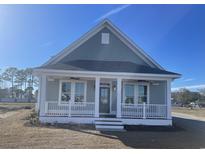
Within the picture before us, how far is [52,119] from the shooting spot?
12.0 metres

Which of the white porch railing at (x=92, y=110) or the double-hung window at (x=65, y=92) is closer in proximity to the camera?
the white porch railing at (x=92, y=110)

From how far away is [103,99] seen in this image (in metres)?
14.2

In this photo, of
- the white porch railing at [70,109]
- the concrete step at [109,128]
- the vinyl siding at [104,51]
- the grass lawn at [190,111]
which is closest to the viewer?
the concrete step at [109,128]

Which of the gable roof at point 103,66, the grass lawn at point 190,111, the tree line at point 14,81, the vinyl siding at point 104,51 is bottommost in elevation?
the grass lawn at point 190,111

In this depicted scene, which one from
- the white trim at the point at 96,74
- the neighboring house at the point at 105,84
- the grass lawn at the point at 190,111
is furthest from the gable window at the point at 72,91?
the grass lawn at the point at 190,111

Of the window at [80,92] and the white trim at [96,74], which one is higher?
the white trim at [96,74]

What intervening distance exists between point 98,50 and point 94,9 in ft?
16.0

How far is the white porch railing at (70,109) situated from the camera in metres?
12.3

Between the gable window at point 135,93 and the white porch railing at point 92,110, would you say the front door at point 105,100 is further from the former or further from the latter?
the white porch railing at point 92,110

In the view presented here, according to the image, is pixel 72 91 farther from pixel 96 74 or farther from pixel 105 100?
pixel 96 74

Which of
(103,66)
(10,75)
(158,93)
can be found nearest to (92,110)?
(103,66)

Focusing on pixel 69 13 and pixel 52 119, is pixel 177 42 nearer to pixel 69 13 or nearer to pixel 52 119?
pixel 69 13

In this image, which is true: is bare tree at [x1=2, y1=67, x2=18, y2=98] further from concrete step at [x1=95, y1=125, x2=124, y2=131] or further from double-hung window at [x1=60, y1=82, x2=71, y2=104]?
concrete step at [x1=95, y1=125, x2=124, y2=131]
